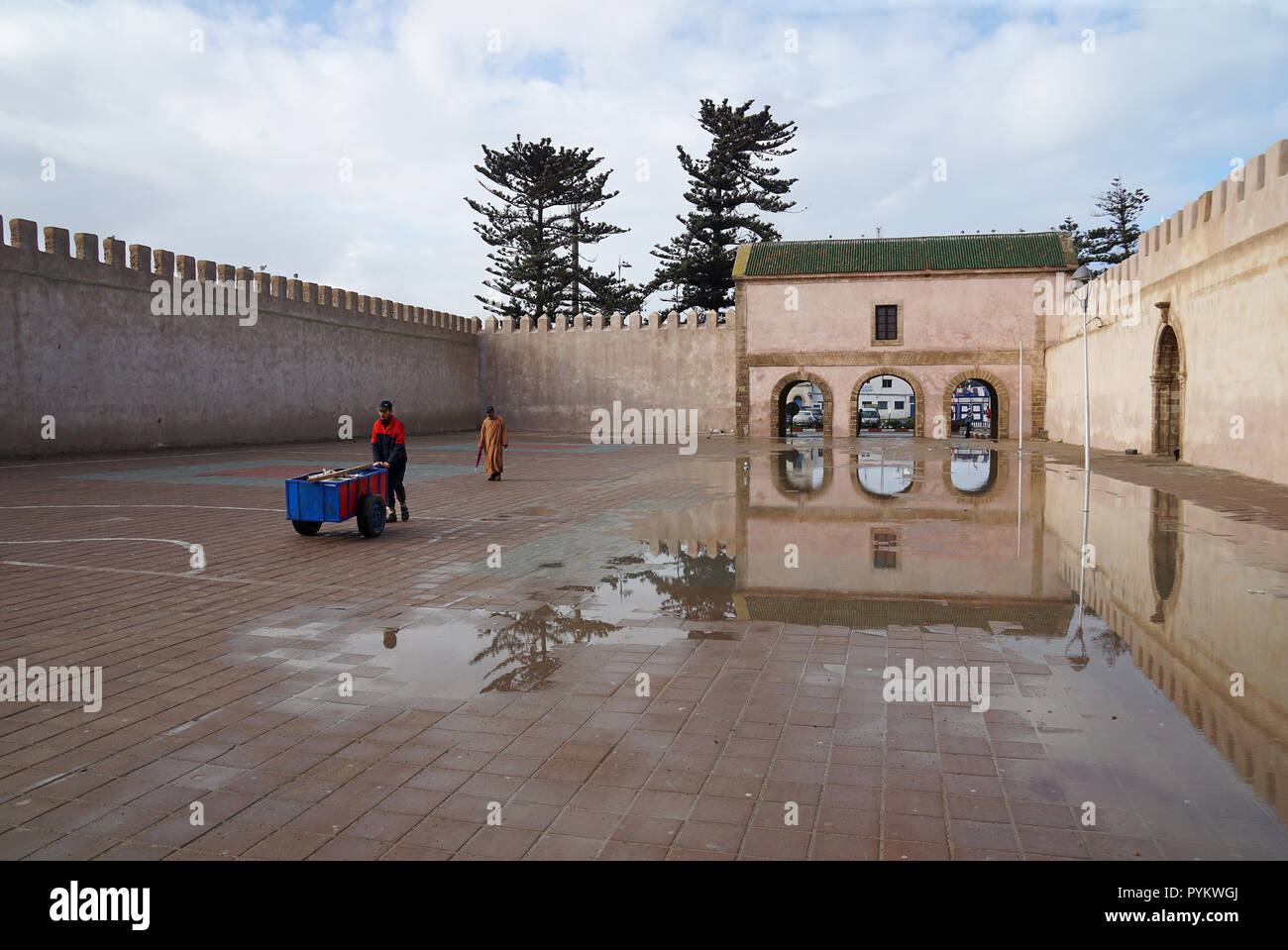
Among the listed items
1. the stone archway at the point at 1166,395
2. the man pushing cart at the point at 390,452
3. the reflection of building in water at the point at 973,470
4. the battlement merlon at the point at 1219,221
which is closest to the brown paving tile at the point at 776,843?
the man pushing cart at the point at 390,452

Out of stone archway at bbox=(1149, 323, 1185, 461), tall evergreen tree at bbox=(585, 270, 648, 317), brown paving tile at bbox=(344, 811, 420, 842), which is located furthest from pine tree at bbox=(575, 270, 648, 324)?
brown paving tile at bbox=(344, 811, 420, 842)

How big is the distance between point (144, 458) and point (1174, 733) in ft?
76.5

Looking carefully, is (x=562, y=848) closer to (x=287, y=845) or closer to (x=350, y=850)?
(x=350, y=850)

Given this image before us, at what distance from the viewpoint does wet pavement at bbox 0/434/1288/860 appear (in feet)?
10.1

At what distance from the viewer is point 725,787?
3383mm

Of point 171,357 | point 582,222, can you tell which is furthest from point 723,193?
point 171,357

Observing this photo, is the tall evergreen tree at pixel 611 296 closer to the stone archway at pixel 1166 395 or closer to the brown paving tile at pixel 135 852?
the stone archway at pixel 1166 395

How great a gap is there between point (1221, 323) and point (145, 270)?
26.1 metres

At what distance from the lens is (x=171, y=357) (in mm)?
25000

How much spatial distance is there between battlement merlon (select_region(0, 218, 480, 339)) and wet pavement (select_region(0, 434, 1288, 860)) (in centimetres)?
1439

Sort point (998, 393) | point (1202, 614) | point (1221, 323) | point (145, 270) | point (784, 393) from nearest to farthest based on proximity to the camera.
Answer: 1. point (1202, 614)
2. point (1221, 323)
3. point (145, 270)
4. point (998, 393)
5. point (784, 393)

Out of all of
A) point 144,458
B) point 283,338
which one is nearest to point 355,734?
point 144,458
